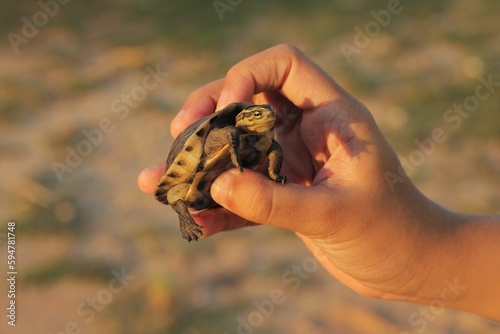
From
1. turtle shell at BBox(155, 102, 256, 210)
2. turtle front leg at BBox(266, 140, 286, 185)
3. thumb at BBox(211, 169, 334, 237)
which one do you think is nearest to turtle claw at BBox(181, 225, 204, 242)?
turtle shell at BBox(155, 102, 256, 210)

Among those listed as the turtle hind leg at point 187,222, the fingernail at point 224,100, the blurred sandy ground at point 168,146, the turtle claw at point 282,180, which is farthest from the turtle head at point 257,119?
the blurred sandy ground at point 168,146

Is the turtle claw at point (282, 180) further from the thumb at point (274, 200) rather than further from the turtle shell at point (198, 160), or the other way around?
the turtle shell at point (198, 160)

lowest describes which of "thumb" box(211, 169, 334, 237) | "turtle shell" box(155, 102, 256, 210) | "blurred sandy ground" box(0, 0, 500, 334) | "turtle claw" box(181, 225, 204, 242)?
"blurred sandy ground" box(0, 0, 500, 334)

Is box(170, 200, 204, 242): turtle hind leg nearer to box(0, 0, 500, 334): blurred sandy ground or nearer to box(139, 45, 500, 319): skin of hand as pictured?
box(139, 45, 500, 319): skin of hand

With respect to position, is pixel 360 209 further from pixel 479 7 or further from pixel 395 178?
pixel 479 7

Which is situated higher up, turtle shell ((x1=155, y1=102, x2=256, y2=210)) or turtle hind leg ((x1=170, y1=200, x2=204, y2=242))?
turtle shell ((x1=155, y1=102, x2=256, y2=210))

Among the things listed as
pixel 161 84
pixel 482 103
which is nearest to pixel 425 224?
pixel 482 103

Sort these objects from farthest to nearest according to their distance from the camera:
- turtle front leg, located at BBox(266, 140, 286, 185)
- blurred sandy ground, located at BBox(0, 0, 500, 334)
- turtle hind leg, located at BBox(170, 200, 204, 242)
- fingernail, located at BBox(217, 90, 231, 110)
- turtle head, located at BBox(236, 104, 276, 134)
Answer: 1. blurred sandy ground, located at BBox(0, 0, 500, 334)
2. fingernail, located at BBox(217, 90, 231, 110)
3. turtle hind leg, located at BBox(170, 200, 204, 242)
4. turtle front leg, located at BBox(266, 140, 286, 185)
5. turtle head, located at BBox(236, 104, 276, 134)

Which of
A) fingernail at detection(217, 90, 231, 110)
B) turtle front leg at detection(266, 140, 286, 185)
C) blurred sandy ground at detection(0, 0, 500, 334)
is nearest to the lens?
turtle front leg at detection(266, 140, 286, 185)
